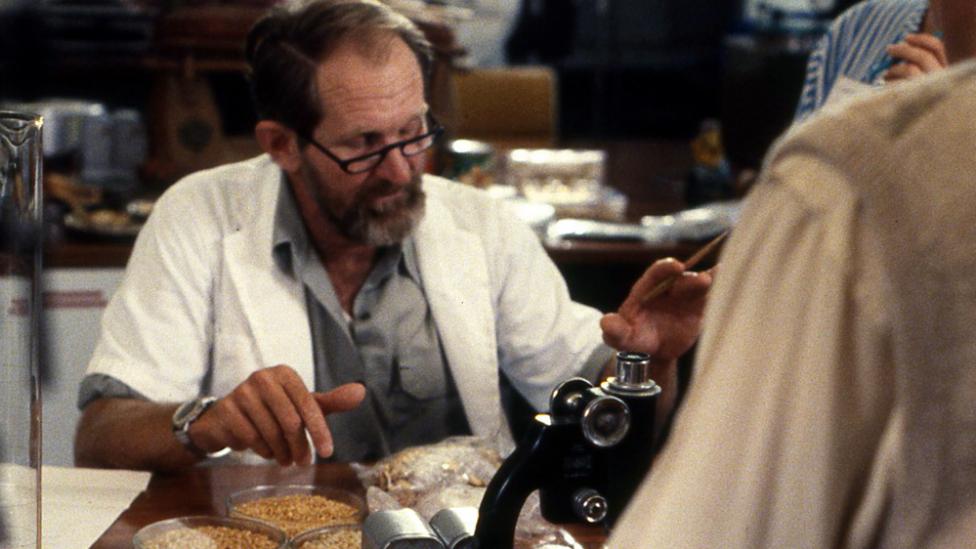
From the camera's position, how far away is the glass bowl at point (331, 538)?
127 cm

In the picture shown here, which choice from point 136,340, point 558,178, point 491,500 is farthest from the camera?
point 558,178

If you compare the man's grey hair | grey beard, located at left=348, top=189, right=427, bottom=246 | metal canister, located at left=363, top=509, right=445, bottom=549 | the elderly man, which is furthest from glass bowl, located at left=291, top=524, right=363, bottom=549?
the man's grey hair

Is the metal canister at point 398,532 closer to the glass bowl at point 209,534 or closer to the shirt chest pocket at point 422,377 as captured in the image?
the glass bowl at point 209,534

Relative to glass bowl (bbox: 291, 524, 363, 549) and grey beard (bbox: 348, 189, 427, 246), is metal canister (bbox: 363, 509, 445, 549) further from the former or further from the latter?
grey beard (bbox: 348, 189, 427, 246)

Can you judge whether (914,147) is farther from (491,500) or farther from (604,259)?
(604,259)

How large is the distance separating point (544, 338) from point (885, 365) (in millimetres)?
1596

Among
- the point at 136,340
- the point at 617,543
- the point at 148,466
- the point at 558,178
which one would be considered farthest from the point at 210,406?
the point at 558,178

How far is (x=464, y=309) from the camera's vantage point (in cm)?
205

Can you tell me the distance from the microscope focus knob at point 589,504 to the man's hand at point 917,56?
106cm

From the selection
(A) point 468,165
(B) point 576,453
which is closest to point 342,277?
(B) point 576,453

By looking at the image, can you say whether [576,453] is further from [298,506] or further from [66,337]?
[66,337]

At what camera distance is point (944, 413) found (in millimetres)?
509

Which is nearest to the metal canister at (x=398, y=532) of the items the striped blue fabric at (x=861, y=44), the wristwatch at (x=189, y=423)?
the wristwatch at (x=189, y=423)

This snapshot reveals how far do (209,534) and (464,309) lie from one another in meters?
0.81
